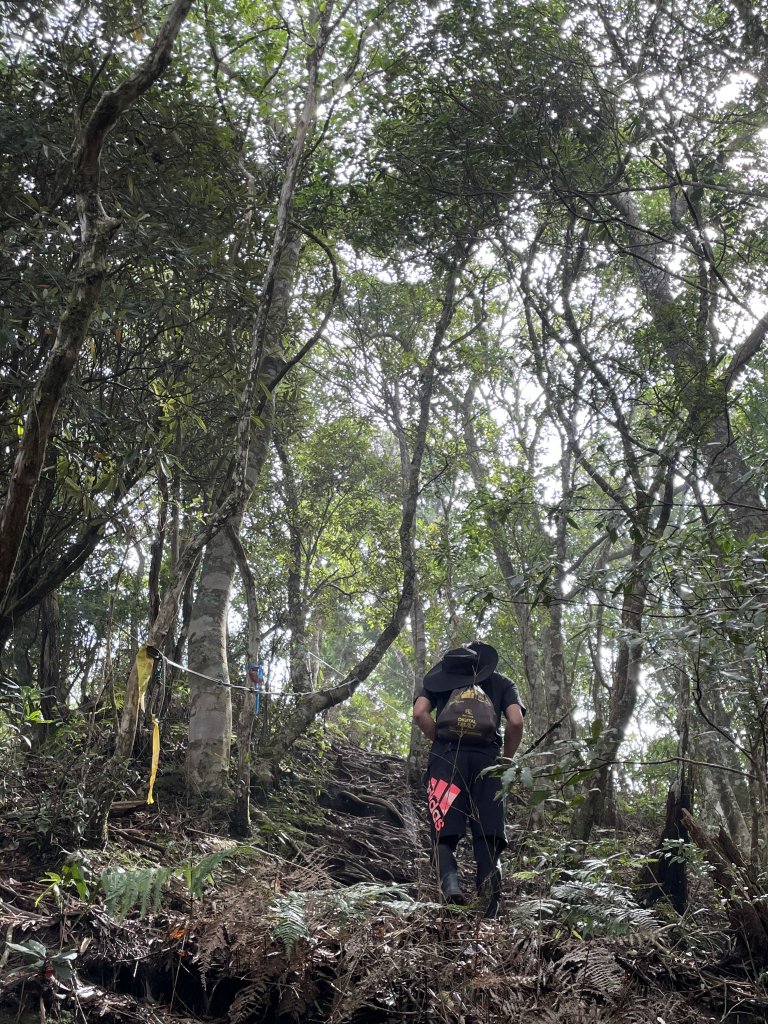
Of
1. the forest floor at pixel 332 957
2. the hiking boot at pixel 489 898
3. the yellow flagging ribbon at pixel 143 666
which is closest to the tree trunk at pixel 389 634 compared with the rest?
the hiking boot at pixel 489 898

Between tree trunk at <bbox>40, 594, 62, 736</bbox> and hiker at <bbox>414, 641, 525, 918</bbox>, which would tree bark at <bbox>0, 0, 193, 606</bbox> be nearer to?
hiker at <bbox>414, 641, 525, 918</bbox>

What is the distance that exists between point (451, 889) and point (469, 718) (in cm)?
123

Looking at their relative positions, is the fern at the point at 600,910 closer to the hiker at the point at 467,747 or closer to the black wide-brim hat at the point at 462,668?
the hiker at the point at 467,747

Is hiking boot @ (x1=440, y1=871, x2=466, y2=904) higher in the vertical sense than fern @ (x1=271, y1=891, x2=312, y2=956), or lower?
lower

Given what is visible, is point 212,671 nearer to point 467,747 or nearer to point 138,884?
point 467,747

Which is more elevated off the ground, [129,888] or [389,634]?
[389,634]

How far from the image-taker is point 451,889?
4.82 metres

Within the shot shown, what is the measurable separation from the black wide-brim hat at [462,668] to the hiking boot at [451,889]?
138cm

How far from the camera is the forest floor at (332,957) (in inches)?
119

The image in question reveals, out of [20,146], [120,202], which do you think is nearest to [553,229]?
[120,202]

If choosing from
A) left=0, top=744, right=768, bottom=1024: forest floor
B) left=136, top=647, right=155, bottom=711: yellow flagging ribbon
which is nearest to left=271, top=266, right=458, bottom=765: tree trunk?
left=136, top=647, right=155, bottom=711: yellow flagging ribbon

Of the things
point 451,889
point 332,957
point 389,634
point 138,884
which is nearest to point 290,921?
point 332,957

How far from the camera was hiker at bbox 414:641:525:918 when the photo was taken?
5.29 m

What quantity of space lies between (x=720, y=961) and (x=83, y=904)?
2.92m
